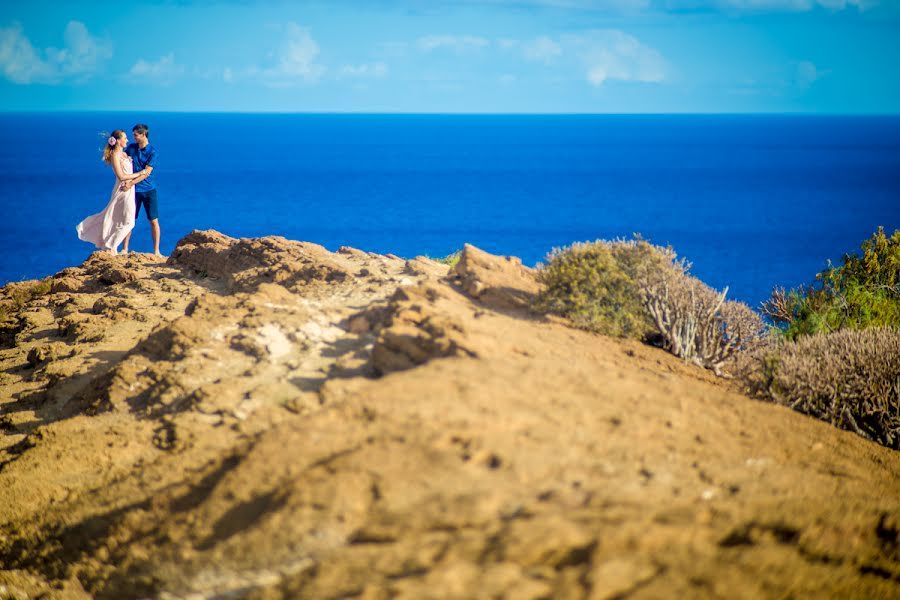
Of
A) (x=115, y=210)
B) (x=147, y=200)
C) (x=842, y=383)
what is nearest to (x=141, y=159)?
(x=147, y=200)

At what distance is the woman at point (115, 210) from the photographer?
12164 mm

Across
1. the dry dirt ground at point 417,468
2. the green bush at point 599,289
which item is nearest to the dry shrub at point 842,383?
the dry dirt ground at point 417,468

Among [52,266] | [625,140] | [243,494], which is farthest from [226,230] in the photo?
[625,140]

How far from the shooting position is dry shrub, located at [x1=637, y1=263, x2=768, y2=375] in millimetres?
7816

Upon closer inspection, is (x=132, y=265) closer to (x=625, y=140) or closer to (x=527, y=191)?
(x=527, y=191)

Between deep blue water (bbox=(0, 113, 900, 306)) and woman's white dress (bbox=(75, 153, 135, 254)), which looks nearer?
woman's white dress (bbox=(75, 153, 135, 254))

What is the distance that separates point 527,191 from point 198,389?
269 ft

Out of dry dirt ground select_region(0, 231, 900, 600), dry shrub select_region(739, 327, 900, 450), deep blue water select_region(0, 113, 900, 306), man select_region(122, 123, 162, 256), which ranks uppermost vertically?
deep blue water select_region(0, 113, 900, 306)

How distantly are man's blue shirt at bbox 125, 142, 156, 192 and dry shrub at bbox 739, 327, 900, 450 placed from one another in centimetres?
1055

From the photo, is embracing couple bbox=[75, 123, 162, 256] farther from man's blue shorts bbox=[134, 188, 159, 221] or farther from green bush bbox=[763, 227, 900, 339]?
green bush bbox=[763, 227, 900, 339]

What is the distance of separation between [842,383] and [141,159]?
37.7ft

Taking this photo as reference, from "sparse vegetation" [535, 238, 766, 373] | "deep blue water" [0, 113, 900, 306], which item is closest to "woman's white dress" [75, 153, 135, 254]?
"sparse vegetation" [535, 238, 766, 373]

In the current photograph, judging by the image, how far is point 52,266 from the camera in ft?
148

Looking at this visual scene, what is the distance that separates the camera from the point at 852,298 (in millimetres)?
10406
